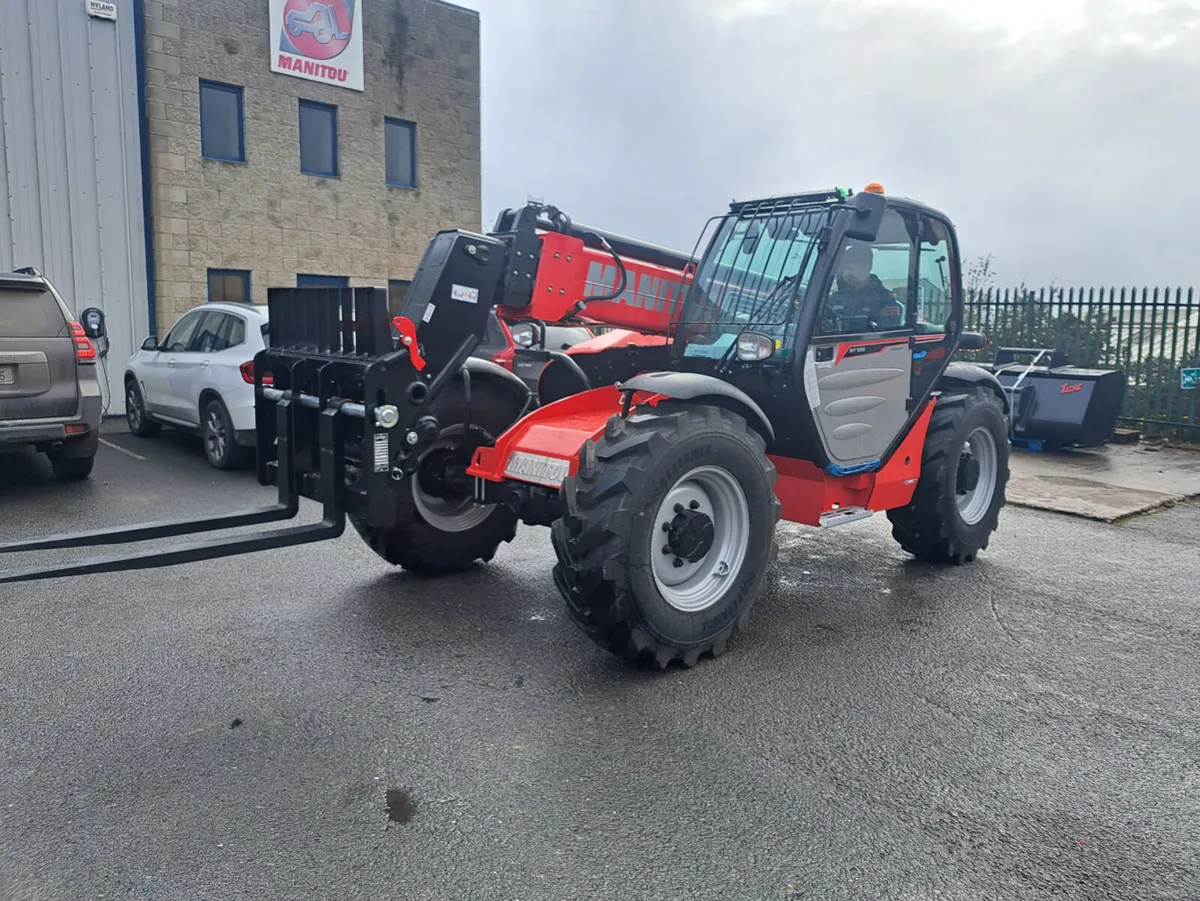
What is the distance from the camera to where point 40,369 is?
823cm

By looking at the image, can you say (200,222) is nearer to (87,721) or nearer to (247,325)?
(247,325)

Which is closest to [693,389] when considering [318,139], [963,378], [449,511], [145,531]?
[449,511]

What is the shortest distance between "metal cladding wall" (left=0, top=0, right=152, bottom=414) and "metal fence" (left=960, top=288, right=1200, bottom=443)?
538 inches

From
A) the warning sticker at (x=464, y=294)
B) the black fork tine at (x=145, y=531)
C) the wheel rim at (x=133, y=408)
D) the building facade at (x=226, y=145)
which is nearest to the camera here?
the black fork tine at (x=145, y=531)

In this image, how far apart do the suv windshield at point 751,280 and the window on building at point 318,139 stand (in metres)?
12.7

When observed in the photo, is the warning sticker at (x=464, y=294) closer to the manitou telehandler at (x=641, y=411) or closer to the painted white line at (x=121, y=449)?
the manitou telehandler at (x=641, y=411)

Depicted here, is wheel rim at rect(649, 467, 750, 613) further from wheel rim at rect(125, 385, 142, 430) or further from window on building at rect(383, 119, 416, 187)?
window on building at rect(383, 119, 416, 187)

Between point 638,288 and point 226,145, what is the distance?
12.5 m

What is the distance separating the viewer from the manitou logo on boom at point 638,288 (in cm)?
527

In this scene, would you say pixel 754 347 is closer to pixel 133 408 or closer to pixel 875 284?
pixel 875 284

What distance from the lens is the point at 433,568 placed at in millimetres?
6066

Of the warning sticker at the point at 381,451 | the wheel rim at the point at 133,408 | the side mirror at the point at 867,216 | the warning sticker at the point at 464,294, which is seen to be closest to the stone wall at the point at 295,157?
the wheel rim at the point at 133,408

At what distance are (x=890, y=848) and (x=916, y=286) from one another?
3802mm

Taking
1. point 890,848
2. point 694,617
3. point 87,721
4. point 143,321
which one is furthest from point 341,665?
point 143,321
